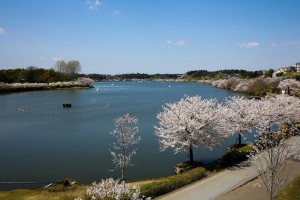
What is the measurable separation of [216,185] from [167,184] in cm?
319

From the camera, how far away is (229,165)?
77.3ft

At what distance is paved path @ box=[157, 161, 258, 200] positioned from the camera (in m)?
17.5

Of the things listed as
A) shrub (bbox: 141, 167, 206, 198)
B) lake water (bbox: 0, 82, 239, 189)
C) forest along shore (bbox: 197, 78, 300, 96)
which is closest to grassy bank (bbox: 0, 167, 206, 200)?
shrub (bbox: 141, 167, 206, 198)

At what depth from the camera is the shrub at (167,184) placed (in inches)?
685

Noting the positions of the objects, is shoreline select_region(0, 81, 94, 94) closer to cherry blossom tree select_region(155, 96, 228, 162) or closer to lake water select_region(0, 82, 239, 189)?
lake water select_region(0, 82, 239, 189)

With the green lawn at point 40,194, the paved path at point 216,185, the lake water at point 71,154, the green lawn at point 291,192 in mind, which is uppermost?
the green lawn at point 291,192

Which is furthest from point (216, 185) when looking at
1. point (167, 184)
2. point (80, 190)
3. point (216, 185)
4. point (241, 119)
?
point (241, 119)

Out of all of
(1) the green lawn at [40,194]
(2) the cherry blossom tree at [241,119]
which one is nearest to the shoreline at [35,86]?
(2) the cherry blossom tree at [241,119]

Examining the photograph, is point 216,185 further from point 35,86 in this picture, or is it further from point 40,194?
point 35,86

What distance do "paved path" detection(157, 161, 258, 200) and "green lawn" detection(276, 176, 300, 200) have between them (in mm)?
2565

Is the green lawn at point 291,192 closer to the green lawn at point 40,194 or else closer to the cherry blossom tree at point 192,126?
the cherry blossom tree at point 192,126

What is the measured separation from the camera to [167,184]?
18.3 m

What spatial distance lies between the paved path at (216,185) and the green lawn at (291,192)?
257 centimetres

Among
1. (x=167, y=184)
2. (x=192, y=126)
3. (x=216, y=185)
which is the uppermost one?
(x=192, y=126)
